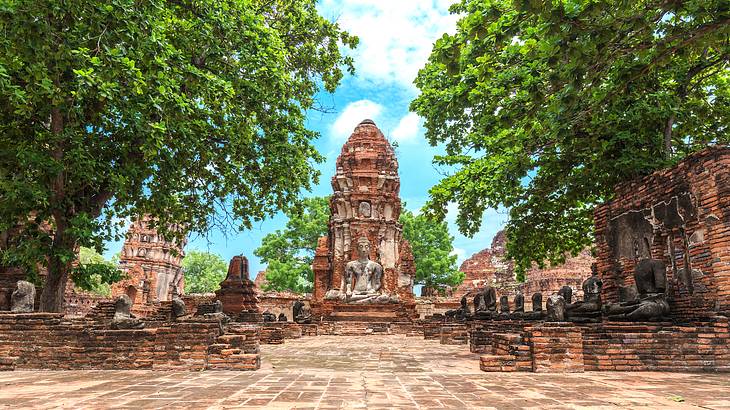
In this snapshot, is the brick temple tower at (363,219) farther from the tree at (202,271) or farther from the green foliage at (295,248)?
the tree at (202,271)

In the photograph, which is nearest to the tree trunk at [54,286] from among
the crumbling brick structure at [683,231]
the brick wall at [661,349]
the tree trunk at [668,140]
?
the brick wall at [661,349]

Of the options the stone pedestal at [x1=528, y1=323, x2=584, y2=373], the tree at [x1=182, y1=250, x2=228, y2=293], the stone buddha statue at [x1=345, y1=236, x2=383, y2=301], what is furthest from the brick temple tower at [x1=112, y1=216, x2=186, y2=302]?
the stone pedestal at [x1=528, y1=323, x2=584, y2=373]

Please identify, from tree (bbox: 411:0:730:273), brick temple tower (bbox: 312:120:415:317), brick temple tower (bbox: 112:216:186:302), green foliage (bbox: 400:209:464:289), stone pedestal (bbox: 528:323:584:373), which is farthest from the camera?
brick temple tower (bbox: 112:216:186:302)

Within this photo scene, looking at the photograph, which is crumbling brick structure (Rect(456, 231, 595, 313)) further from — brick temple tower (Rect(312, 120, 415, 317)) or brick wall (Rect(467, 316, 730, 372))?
brick wall (Rect(467, 316, 730, 372))

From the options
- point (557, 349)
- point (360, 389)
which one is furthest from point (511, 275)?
point (360, 389)

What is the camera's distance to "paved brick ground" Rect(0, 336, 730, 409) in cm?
434

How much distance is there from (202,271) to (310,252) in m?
23.7

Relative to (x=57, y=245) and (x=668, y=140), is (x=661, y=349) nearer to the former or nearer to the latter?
(x=668, y=140)

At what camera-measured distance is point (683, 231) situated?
8.82 metres

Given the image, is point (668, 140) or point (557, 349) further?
point (668, 140)

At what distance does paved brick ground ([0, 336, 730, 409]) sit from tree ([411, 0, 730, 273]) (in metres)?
3.30

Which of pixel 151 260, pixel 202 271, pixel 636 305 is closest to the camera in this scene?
pixel 636 305

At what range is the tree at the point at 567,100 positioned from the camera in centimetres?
567

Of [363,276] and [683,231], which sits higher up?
[683,231]
